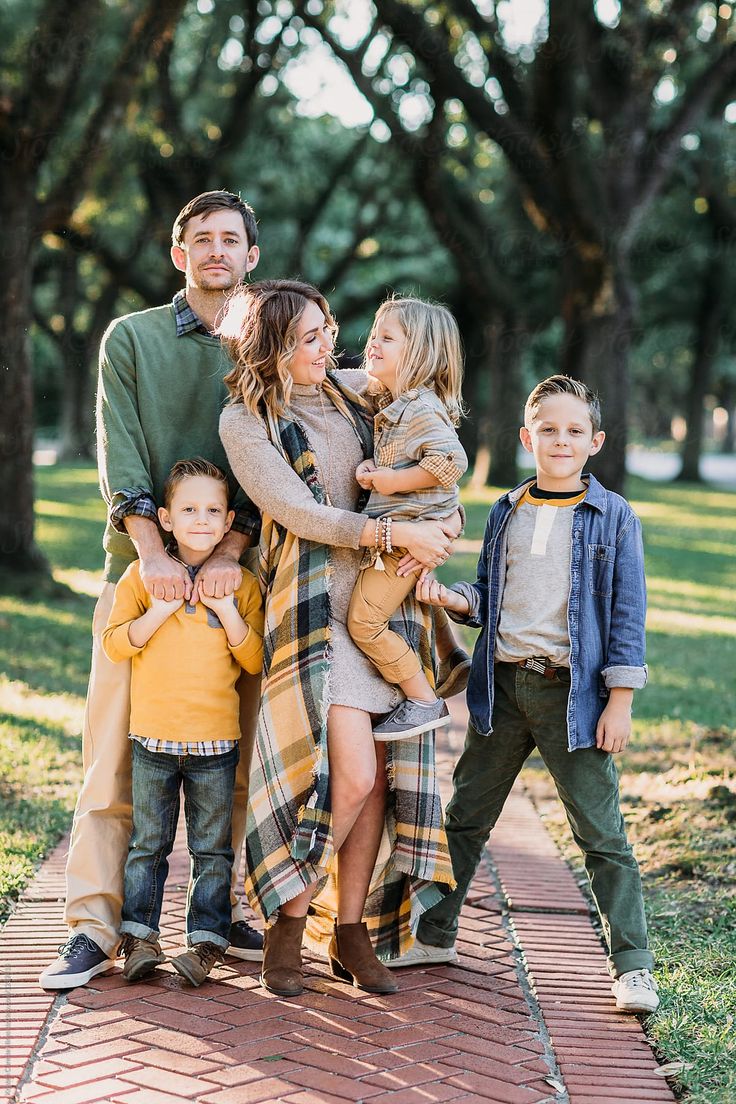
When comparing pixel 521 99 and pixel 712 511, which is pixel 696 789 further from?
pixel 712 511

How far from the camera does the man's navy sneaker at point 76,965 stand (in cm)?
363

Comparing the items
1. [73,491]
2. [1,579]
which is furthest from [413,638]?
[73,491]

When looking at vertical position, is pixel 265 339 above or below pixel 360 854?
above

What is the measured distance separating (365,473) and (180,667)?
2.60ft

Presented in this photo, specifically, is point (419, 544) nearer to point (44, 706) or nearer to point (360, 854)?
point (360, 854)

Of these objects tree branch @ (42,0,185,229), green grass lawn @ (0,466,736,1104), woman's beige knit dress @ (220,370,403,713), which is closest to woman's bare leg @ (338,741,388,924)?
woman's beige knit dress @ (220,370,403,713)

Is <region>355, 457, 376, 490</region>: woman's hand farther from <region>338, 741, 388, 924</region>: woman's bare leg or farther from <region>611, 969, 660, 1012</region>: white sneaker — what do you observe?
<region>611, 969, 660, 1012</region>: white sneaker

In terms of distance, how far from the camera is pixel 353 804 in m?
3.60

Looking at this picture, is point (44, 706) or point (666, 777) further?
point (44, 706)

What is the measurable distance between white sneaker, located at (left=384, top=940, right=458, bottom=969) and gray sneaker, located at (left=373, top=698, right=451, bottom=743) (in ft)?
2.43

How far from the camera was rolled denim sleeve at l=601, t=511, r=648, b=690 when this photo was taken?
11.8ft

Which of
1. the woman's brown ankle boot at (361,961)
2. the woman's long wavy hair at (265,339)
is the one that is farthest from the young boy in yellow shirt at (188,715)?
the woman's brown ankle boot at (361,961)

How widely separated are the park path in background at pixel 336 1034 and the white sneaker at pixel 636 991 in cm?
4

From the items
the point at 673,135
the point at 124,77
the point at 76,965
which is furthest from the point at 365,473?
the point at 673,135
